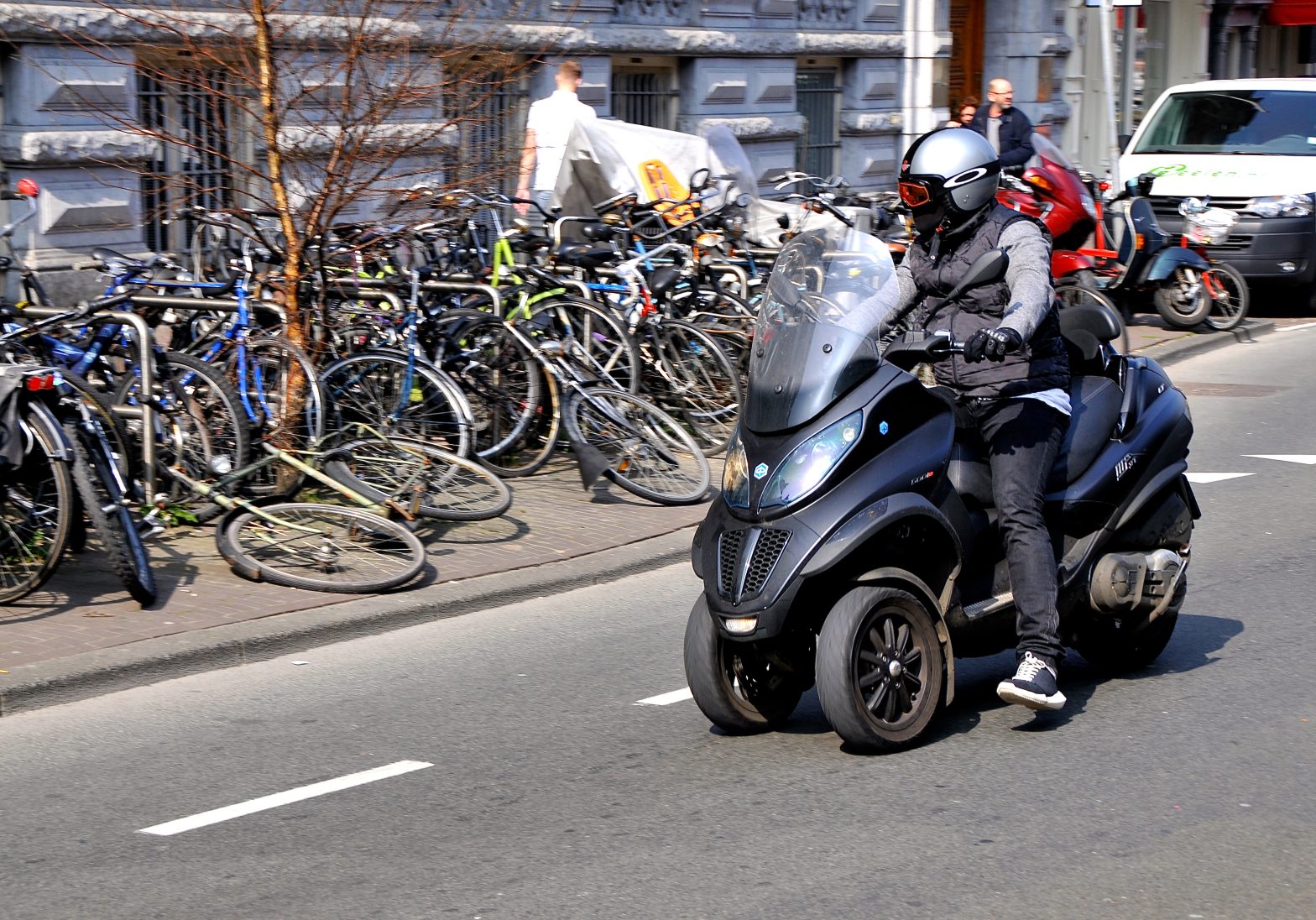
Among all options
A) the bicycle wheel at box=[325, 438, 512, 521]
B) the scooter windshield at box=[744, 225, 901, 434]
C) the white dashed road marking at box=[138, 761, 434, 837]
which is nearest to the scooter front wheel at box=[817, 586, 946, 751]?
the scooter windshield at box=[744, 225, 901, 434]

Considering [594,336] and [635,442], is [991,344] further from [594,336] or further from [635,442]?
[594,336]

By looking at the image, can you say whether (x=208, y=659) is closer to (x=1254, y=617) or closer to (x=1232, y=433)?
(x=1254, y=617)

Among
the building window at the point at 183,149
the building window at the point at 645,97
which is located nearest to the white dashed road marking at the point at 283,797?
the building window at the point at 183,149

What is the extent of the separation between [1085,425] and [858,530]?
1198mm

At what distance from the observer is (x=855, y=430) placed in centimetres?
514

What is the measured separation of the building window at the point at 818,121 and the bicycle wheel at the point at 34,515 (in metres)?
14.2

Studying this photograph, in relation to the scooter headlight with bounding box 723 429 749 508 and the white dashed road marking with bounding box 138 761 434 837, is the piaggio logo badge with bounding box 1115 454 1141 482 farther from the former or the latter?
the white dashed road marking with bounding box 138 761 434 837

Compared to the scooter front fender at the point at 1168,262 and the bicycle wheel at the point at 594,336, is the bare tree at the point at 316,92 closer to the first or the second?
the bicycle wheel at the point at 594,336

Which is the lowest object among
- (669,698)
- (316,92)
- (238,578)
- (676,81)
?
(669,698)

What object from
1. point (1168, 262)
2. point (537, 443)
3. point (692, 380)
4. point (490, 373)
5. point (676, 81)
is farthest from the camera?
point (676, 81)

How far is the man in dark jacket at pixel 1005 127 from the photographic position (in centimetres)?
1496

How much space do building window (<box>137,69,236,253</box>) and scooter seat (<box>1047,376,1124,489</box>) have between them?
436cm

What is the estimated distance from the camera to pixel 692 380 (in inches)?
416

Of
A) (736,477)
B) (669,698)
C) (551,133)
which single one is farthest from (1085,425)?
(551,133)
